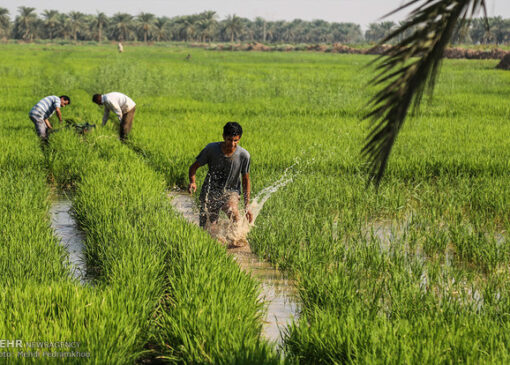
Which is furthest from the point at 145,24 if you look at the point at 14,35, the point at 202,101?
the point at 202,101

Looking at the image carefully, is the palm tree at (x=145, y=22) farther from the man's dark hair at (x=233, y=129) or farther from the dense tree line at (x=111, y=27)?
the man's dark hair at (x=233, y=129)

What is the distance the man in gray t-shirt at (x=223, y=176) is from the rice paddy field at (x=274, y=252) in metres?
0.33

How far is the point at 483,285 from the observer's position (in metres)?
3.33

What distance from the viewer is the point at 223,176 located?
4098 mm

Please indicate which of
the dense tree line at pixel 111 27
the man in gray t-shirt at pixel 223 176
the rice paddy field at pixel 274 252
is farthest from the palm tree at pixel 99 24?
the man in gray t-shirt at pixel 223 176

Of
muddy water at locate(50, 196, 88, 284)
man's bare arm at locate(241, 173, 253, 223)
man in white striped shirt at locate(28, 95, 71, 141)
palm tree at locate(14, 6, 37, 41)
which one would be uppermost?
palm tree at locate(14, 6, 37, 41)

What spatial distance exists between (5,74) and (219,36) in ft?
331

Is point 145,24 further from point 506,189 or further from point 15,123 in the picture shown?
point 506,189

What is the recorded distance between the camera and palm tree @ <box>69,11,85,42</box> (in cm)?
8712

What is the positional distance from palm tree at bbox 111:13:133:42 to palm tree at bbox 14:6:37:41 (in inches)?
514

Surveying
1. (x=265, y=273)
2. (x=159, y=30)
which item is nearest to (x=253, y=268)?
(x=265, y=273)

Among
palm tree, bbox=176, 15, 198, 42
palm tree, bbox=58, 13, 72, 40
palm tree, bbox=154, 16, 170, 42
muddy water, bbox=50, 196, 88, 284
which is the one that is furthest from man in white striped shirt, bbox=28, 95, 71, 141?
palm tree, bbox=176, 15, 198, 42

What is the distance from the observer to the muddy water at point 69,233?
12.2 ft

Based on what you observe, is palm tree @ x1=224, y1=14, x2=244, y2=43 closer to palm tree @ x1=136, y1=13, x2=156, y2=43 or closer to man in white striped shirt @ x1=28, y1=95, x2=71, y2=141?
palm tree @ x1=136, y1=13, x2=156, y2=43
